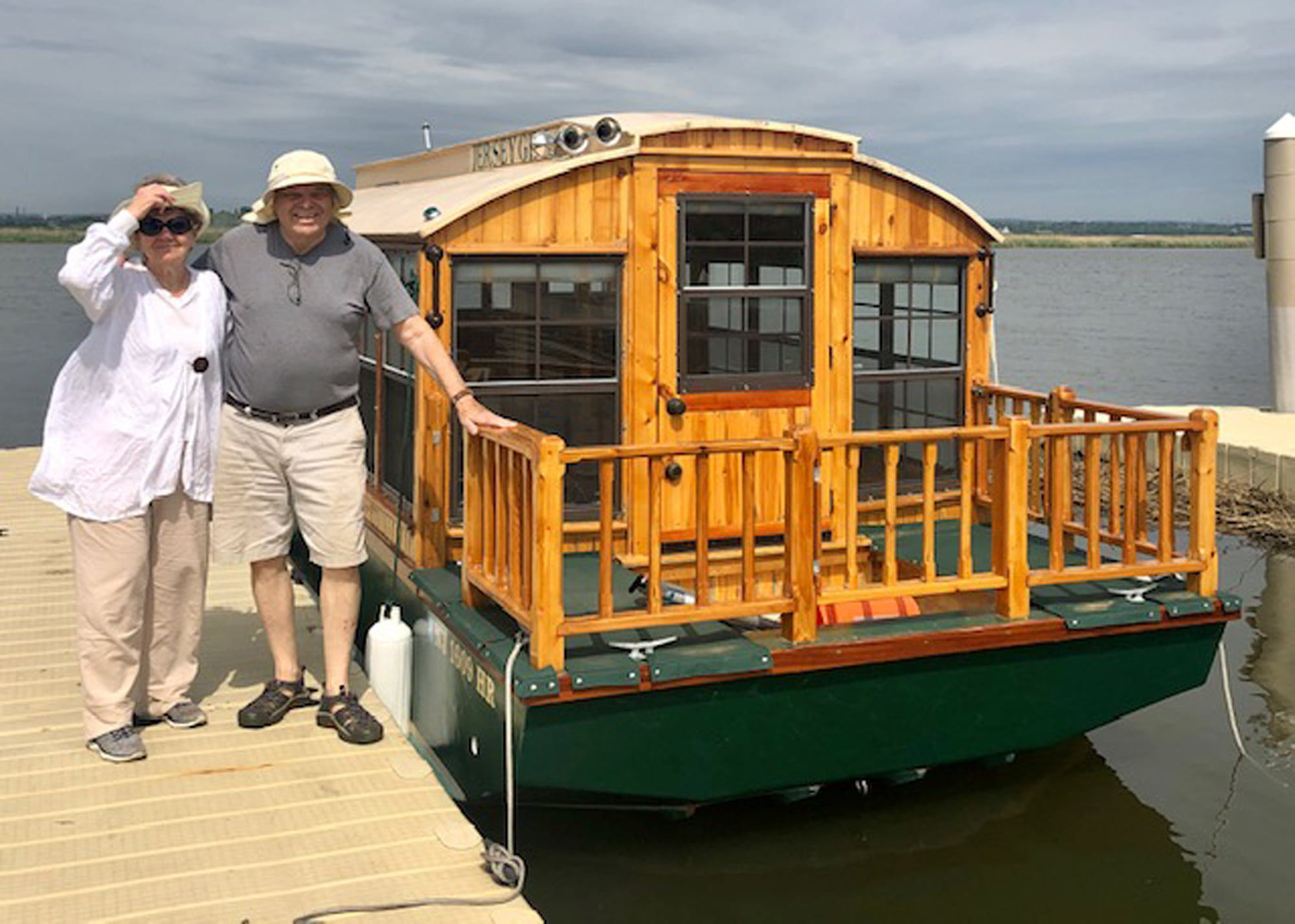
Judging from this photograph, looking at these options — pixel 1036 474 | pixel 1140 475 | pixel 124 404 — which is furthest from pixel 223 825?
pixel 1036 474

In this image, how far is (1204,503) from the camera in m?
6.33

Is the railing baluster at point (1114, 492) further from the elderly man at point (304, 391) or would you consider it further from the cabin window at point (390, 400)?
the cabin window at point (390, 400)

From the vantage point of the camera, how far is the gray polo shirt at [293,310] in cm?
525

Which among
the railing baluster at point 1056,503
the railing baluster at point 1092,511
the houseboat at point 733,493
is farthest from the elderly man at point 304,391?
the railing baluster at point 1092,511

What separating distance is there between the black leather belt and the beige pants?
383 millimetres

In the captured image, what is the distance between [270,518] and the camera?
5.42 metres

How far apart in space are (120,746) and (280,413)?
1.33 m

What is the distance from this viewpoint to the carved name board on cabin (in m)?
7.36

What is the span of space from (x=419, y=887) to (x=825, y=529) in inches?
140

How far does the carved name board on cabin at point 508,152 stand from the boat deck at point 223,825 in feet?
9.43

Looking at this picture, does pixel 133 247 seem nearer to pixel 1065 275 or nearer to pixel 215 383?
pixel 215 383

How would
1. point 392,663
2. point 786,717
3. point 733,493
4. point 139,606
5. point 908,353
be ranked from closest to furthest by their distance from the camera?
1. point 139,606
2. point 786,717
3. point 392,663
4. point 733,493
5. point 908,353

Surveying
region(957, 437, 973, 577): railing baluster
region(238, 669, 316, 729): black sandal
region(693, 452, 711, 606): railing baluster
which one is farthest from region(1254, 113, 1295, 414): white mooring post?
region(238, 669, 316, 729): black sandal

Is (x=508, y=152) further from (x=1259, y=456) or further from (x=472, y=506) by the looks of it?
(x=1259, y=456)
